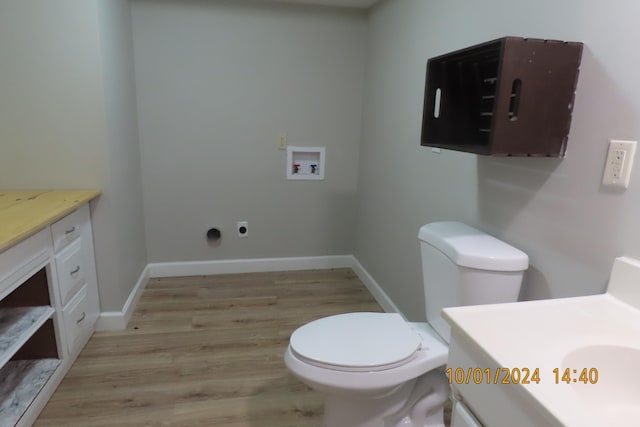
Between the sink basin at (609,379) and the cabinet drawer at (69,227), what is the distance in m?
1.98

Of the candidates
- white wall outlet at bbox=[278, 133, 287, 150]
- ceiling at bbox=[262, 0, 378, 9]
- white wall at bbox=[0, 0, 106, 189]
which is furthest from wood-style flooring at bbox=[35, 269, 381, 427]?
ceiling at bbox=[262, 0, 378, 9]

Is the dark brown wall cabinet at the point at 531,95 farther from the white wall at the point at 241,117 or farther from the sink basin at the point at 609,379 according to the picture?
the white wall at the point at 241,117

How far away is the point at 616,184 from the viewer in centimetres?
107

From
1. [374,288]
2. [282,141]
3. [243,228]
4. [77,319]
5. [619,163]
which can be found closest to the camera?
[619,163]

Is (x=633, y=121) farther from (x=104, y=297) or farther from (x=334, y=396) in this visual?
(x=104, y=297)

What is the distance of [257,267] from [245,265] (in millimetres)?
99

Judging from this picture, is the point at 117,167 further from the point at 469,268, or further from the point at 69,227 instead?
the point at 469,268

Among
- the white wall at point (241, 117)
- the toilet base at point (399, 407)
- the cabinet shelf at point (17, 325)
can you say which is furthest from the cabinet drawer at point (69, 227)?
the toilet base at point (399, 407)

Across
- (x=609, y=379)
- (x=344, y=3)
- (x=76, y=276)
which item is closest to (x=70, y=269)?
(x=76, y=276)

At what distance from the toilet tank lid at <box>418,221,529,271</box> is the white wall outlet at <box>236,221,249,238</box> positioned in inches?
72.9

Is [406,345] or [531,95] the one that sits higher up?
[531,95]

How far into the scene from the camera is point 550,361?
0.79m

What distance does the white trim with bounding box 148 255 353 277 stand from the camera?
3.14 meters

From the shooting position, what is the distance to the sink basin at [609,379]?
82 centimetres
